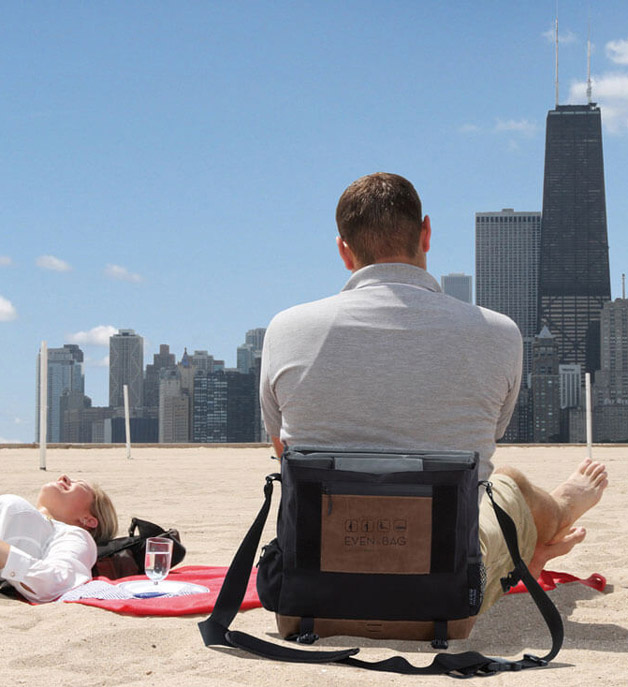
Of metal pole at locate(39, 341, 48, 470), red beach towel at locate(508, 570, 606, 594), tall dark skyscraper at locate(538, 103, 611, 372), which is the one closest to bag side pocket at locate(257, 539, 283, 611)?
red beach towel at locate(508, 570, 606, 594)

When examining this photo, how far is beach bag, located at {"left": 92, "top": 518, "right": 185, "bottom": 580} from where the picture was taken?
3.39 m

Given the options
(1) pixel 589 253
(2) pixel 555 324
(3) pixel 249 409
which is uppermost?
(1) pixel 589 253

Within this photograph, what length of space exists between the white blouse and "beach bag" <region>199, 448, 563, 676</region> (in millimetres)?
1073

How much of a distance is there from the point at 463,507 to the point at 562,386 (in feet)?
457

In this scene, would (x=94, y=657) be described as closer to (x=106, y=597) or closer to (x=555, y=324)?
(x=106, y=597)

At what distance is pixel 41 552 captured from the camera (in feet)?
10.2

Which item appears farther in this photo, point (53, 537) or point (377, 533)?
point (53, 537)

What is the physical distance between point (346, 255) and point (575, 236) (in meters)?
153

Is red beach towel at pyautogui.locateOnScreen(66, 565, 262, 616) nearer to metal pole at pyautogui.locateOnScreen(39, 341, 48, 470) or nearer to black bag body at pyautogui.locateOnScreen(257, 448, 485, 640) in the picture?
black bag body at pyautogui.locateOnScreen(257, 448, 485, 640)

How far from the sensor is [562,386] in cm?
13638

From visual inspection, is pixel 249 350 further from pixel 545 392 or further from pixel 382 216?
pixel 382 216

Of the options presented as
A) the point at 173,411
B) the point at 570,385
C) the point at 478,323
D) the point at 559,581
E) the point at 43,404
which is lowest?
the point at 173,411

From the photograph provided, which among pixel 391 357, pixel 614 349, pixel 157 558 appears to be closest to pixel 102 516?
pixel 157 558

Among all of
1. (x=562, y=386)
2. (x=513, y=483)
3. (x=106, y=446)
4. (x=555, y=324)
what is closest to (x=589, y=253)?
(x=555, y=324)
